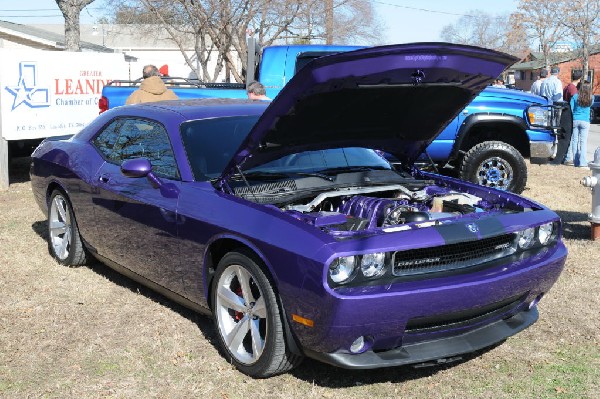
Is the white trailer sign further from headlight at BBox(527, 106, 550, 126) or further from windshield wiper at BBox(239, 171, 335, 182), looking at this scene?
windshield wiper at BBox(239, 171, 335, 182)

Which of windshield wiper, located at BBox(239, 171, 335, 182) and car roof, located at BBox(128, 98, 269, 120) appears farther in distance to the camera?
car roof, located at BBox(128, 98, 269, 120)

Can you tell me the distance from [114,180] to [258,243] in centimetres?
187

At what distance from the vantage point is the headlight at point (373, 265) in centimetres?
364

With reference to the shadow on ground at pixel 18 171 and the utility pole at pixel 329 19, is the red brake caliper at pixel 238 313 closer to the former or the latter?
the shadow on ground at pixel 18 171

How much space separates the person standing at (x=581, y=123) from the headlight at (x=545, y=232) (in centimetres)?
921

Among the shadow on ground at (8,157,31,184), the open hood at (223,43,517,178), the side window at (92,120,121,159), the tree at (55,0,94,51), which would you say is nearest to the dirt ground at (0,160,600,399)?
the side window at (92,120,121,159)

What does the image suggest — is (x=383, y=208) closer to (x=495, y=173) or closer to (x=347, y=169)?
(x=347, y=169)

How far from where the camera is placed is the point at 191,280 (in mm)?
4539

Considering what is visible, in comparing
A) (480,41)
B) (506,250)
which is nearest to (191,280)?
(506,250)

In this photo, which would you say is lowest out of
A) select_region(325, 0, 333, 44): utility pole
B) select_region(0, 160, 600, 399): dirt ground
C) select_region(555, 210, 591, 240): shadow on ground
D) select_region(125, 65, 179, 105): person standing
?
select_region(0, 160, 600, 399): dirt ground

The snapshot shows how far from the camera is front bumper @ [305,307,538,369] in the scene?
3.67 m

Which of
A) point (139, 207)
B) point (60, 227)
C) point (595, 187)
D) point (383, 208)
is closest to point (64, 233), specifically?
point (60, 227)

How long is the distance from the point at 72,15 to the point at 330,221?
49.2 feet

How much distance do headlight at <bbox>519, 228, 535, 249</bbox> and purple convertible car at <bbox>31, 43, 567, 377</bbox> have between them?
0.01 meters
